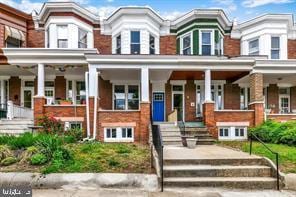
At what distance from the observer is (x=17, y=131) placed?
16.4 metres

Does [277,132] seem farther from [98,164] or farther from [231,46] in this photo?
[231,46]

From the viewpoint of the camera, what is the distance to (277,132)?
1502 centimetres

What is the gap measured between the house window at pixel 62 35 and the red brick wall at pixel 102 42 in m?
2.48

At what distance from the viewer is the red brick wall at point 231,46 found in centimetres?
2323

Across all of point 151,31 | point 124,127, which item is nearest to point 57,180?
point 124,127

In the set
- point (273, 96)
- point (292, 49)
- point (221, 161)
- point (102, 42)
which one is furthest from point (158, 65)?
point (292, 49)

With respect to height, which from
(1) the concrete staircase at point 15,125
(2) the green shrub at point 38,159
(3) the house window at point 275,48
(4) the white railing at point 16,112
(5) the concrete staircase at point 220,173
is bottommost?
(5) the concrete staircase at point 220,173

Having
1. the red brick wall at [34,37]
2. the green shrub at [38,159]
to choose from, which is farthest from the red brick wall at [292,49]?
the green shrub at [38,159]

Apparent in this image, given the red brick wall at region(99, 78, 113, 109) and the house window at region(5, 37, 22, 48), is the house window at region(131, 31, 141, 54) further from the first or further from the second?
the house window at region(5, 37, 22, 48)

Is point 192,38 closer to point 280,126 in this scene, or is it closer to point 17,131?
point 280,126

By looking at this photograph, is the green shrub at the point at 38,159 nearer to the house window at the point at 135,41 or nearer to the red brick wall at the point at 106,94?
the red brick wall at the point at 106,94

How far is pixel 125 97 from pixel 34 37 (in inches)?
329

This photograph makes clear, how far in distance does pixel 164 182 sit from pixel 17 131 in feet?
36.4

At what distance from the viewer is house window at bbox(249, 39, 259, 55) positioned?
2231cm
